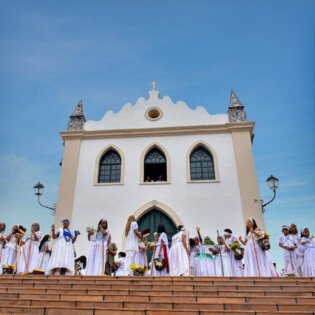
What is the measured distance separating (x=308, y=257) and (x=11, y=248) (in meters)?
8.56

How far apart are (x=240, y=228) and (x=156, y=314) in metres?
9.18

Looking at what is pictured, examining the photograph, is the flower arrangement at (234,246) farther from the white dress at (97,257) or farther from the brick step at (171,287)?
the white dress at (97,257)

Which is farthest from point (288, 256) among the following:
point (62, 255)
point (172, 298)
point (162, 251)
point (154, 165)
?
point (154, 165)

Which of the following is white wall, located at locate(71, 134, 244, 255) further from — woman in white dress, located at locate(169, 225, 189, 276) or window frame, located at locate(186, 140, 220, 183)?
woman in white dress, located at locate(169, 225, 189, 276)

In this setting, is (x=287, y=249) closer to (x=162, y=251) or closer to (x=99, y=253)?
(x=162, y=251)

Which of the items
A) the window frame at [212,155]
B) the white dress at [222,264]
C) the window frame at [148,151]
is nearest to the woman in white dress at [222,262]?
the white dress at [222,264]

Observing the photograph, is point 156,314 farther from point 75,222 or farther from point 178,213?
point 75,222

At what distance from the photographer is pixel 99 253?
8.55m

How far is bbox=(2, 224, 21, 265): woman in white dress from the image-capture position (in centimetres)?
884

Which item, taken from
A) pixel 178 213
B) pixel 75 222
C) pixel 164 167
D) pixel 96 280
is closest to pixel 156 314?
pixel 96 280

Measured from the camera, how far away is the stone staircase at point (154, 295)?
4527 mm

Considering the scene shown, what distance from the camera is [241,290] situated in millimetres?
5734

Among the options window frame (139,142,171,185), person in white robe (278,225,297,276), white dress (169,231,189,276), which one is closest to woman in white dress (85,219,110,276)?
white dress (169,231,189,276)

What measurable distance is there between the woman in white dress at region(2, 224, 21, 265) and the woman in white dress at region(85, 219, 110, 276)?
227 centimetres
